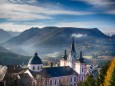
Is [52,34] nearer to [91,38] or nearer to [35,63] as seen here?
[91,38]

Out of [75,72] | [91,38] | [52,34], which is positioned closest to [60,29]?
[52,34]

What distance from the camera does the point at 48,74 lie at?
31.9 meters

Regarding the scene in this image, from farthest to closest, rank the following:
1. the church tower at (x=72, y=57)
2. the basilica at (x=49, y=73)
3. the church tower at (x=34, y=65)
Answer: the church tower at (x=72, y=57)
the church tower at (x=34, y=65)
the basilica at (x=49, y=73)

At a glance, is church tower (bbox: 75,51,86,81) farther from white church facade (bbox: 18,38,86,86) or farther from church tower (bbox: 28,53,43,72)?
church tower (bbox: 28,53,43,72)

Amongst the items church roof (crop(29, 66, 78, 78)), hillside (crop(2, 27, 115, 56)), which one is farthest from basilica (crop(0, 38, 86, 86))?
hillside (crop(2, 27, 115, 56))

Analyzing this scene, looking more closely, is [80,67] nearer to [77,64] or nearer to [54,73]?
[77,64]

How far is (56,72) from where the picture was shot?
3331cm

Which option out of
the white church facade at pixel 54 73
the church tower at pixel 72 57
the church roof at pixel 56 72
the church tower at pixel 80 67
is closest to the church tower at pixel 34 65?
the white church facade at pixel 54 73

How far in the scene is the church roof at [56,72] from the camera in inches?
1240

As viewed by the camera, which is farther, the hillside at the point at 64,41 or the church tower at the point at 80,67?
the hillside at the point at 64,41

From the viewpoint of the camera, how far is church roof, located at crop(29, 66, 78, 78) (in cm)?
3149

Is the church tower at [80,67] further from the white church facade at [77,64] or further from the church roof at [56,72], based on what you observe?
the church roof at [56,72]

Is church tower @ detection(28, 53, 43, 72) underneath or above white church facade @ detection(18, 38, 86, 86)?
above

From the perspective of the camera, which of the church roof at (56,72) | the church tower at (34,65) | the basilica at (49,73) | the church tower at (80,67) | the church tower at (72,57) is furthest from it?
the church tower at (72,57)
